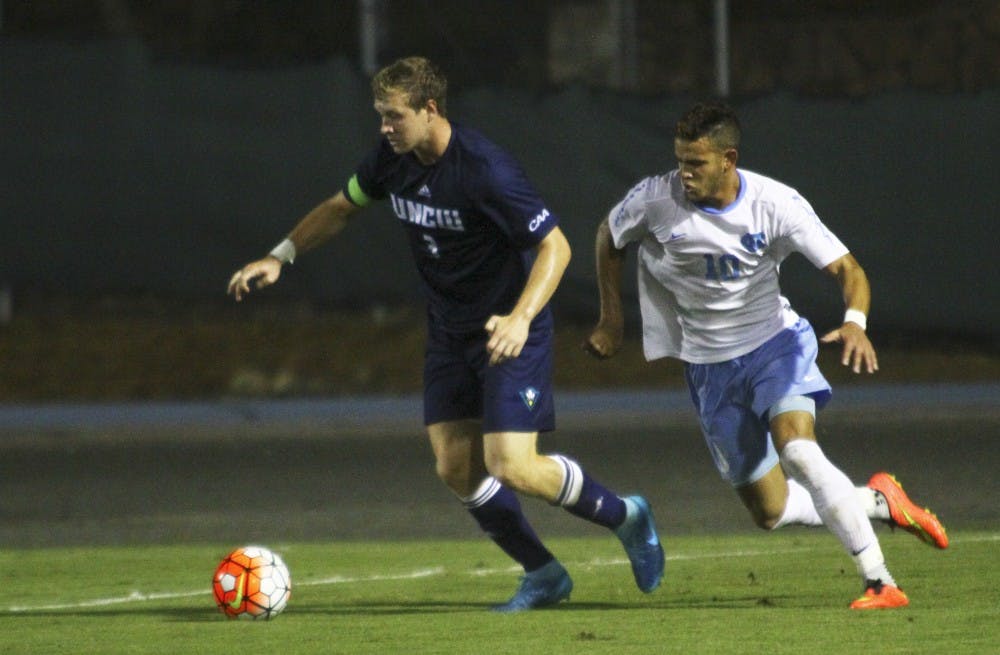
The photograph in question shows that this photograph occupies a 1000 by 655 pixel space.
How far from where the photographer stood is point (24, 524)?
39.6ft

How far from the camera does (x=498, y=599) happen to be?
8891mm

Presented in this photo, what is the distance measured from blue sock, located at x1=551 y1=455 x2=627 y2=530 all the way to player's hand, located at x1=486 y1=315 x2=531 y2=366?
714 mm

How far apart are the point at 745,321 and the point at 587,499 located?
3.11 ft

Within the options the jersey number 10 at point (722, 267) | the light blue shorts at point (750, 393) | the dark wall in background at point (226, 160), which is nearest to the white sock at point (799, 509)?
the light blue shorts at point (750, 393)

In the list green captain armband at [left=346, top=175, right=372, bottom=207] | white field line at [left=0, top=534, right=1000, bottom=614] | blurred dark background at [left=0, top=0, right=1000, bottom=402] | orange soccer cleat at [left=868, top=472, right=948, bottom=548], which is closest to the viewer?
orange soccer cleat at [left=868, top=472, right=948, bottom=548]

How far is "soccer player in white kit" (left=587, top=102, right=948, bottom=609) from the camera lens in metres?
7.75

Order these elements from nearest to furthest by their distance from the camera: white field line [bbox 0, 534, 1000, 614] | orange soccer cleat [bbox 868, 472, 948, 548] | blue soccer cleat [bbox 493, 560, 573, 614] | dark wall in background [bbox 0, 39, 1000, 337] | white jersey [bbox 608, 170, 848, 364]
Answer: white jersey [bbox 608, 170, 848, 364] → orange soccer cleat [bbox 868, 472, 948, 548] → blue soccer cleat [bbox 493, 560, 573, 614] → white field line [bbox 0, 534, 1000, 614] → dark wall in background [bbox 0, 39, 1000, 337]

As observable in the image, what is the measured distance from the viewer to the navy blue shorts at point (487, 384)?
8039mm

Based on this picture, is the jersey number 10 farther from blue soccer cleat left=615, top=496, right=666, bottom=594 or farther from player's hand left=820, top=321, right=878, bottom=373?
blue soccer cleat left=615, top=496, right=666, bottom=594

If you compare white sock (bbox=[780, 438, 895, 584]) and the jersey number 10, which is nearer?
white sock (bbox=[780, 438, 895, 584])

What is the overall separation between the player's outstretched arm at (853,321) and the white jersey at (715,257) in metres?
0.07

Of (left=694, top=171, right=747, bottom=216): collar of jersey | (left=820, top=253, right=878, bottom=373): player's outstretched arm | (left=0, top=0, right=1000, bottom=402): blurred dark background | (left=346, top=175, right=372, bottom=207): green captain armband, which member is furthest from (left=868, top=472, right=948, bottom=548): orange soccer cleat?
(left=0, top=0, right=1000, bottom=402): blurred dark background

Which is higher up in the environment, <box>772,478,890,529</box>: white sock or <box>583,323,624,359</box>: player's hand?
<box>583,323,624,359</box>: player's hand

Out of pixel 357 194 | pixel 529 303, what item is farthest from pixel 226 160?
pixel 529 303
